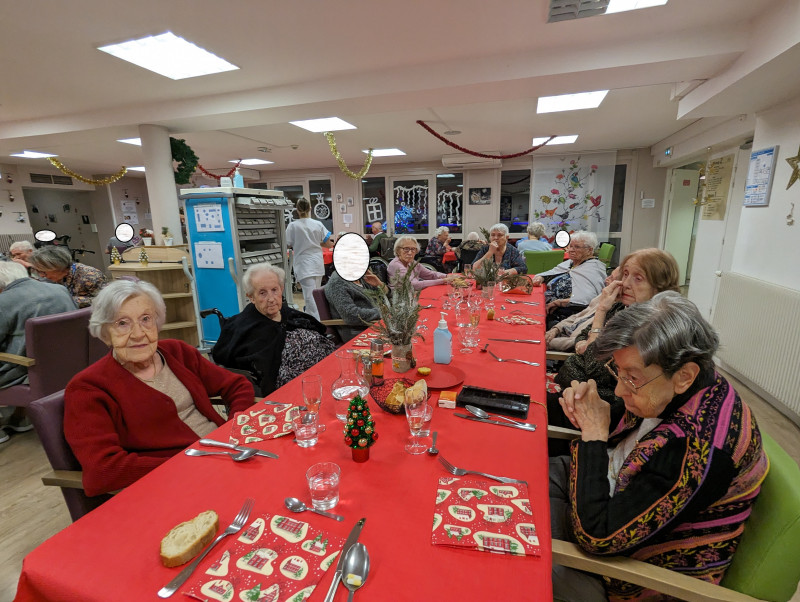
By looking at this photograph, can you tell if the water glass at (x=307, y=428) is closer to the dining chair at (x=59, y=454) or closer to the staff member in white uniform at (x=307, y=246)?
the dining chair at (x=59, y=454)

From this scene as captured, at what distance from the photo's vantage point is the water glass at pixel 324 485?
3.00 ft

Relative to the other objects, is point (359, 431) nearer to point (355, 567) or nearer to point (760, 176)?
point (355, 567)

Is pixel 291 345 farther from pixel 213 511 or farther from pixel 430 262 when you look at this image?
pixel 430 262

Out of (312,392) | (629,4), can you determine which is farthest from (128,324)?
(629,4)

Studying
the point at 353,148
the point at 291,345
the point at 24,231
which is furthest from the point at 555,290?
the point at 24,231

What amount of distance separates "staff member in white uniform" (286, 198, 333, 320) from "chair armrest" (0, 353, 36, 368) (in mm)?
2998

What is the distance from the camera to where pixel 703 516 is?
36.3 inches

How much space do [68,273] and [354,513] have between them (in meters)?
3.98

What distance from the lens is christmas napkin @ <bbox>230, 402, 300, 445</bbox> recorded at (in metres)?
1.23

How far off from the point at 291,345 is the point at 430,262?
16.1ft

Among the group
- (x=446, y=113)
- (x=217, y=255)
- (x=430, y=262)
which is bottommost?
(x=430, y=262)

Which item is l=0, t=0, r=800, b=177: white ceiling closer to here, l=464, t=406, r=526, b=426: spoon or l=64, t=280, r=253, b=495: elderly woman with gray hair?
l=64, t=280, r=253, b=495: elderly woman with gray hair

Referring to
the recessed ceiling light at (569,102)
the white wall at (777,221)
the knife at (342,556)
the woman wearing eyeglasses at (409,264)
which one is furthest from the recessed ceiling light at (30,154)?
the white wall at (777,221)

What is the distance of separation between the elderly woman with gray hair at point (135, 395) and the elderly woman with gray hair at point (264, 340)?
0.43 meters
